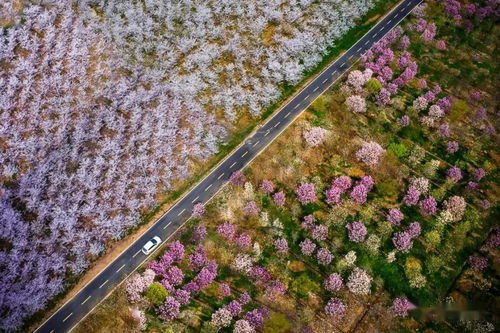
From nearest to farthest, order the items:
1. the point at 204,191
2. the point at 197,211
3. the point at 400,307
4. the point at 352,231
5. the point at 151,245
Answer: the point at 400,307 → the point at 151,245 → the point at 352,231 → the point at 197,211 → the point at 204,191

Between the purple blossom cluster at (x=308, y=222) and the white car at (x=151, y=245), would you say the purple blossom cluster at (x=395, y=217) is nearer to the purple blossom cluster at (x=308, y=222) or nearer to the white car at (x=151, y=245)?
the purple blossom cluster at (x=308, y=222)

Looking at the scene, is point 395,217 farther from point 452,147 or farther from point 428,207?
point 452,147

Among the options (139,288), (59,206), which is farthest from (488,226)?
(59,206)

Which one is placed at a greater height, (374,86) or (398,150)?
(374,86)

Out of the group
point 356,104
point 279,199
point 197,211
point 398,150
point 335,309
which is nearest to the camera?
point 335,309

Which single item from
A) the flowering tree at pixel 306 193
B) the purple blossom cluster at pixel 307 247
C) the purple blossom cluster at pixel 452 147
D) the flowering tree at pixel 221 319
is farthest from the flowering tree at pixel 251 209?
the purple blossom cluster at pixel 452 147

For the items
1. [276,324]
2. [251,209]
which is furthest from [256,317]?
[251,209]

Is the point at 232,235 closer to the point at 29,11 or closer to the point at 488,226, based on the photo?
the point at 488,226
